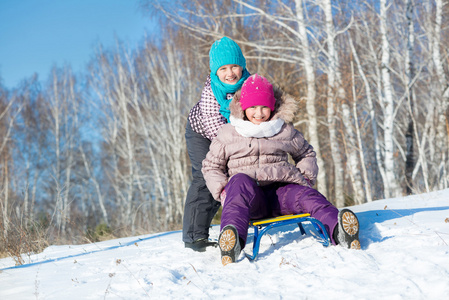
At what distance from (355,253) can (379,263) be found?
148mm

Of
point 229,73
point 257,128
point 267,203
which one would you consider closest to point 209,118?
point 229,73

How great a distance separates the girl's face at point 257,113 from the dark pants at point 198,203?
463mm

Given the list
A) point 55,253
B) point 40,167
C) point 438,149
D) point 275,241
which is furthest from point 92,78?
point 275,241

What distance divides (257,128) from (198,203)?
73 cm

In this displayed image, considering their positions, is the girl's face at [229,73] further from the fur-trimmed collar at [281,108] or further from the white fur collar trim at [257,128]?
the white fur collar trim at [257,128]

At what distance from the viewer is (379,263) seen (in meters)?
1.99

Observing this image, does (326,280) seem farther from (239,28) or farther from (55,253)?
(239,28)

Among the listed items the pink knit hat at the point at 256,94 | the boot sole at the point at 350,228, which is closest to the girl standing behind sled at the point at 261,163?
the pink knit hat at the point at 256,94

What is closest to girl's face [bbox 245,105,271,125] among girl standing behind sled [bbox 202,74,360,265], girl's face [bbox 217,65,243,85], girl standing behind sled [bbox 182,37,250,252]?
girl standing behind sled [bbox 202,74,360,265]

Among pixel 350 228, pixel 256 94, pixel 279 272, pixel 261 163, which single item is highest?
pixel 256 94

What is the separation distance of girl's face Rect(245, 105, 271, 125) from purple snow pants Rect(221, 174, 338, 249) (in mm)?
442

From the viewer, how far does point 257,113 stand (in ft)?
9.04

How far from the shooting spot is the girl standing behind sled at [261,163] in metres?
2.43

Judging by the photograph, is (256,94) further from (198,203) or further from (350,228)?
(350,228)
